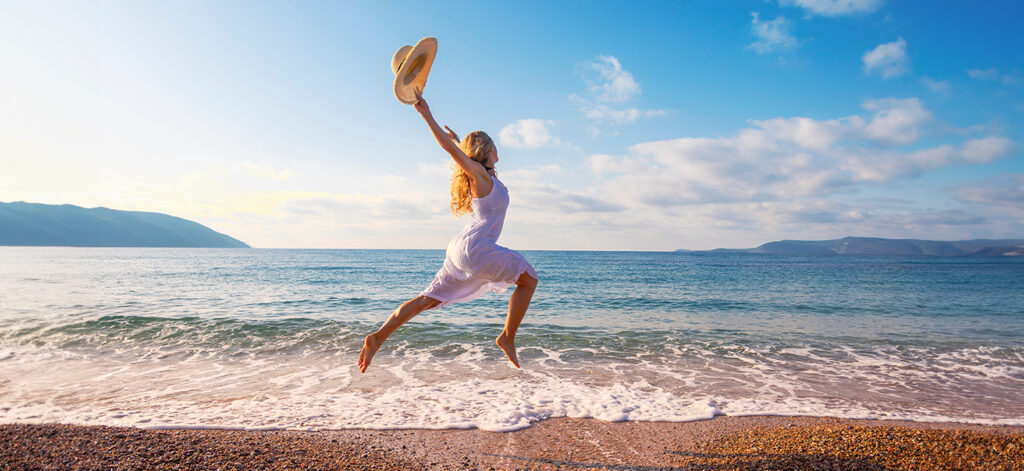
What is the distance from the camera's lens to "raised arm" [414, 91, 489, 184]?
11.5 ft

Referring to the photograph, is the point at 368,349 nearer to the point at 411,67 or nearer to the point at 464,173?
the point at 464,173

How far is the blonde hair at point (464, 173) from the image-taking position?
3.82m

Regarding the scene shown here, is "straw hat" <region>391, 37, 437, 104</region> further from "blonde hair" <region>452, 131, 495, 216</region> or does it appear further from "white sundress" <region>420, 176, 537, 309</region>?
"white sundress" <region>420, 176, 537, 309</region>

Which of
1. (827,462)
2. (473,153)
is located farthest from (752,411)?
(473,153)

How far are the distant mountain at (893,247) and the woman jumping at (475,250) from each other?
148m

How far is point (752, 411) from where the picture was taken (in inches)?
223

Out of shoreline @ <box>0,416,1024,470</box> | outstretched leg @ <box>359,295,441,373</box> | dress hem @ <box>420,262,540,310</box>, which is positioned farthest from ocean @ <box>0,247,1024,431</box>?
dress hem @ <box>420,262,540,310</box>

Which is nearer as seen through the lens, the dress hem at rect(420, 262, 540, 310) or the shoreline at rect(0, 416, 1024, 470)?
the shoreline at rect(0, 416, 1024, 470)

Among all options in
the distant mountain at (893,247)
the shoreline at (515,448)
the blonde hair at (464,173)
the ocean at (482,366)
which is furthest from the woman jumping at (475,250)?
the distant mountain at (893,247)

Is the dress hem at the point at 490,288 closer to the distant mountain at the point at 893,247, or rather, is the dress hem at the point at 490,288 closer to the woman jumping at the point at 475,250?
the woman jumping at the point at 475,250

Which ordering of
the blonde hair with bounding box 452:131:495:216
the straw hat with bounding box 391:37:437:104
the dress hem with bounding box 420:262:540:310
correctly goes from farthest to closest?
the dress hem with bounding box 420:262:540:310 < the blonde hair with bounding box 452:131:495:216 < the straw hat with bounding box 391:37:437:104

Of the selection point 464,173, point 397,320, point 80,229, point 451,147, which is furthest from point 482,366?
point 80,229

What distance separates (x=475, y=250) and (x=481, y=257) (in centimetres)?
7

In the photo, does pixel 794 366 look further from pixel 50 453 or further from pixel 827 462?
pixel 50 453
